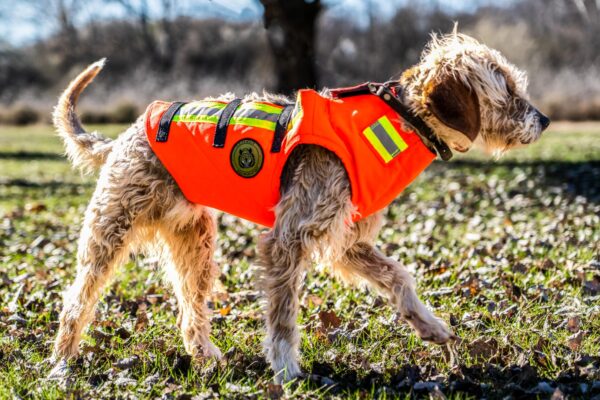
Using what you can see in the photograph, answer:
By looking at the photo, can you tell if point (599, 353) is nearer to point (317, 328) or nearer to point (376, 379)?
point (376, 379)

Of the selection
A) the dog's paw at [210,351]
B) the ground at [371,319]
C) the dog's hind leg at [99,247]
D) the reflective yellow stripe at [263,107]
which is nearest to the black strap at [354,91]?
the reflective yellow stripe at [263,107]

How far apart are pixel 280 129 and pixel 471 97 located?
117 centimetres

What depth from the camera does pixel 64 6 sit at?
38094 mm

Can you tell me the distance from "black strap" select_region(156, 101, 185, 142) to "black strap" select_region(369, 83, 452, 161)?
1321mm

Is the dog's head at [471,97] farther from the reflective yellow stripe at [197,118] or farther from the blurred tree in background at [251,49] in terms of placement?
the blurred tree in background at [251,49]

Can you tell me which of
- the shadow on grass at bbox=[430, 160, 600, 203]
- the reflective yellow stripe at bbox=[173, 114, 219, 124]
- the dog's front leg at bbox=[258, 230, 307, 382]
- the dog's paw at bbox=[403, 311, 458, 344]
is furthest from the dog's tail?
the shadow on grass at bbox=[430, 160, 600, 203]

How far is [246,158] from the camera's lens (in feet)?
12.8

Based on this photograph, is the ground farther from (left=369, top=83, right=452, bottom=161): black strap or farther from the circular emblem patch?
(left=369, top=83, right=452, bottom=161): black strap

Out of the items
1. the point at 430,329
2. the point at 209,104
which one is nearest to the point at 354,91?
the point at 209,104

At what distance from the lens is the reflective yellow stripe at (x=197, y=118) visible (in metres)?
4.04

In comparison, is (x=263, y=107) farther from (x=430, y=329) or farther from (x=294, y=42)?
(x=294, y=42)

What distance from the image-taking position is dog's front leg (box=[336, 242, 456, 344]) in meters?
3.82

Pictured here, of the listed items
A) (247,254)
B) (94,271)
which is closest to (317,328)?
(94,271)

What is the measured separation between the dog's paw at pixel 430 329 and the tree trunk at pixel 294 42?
359 inches
